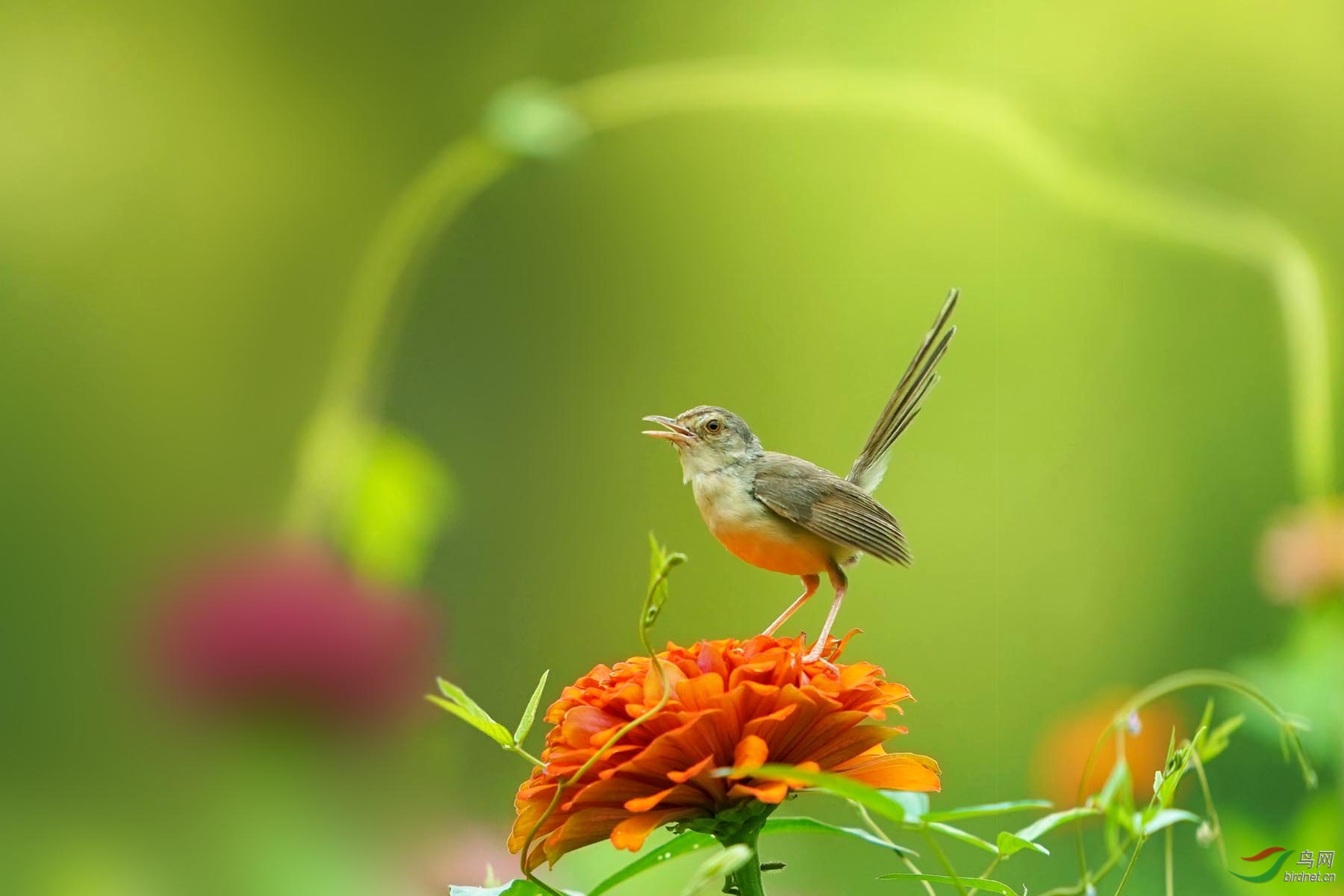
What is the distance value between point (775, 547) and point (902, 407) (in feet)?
0.37

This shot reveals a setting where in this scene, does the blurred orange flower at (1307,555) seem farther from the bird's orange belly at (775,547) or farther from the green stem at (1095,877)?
the green stem at (1095,877)

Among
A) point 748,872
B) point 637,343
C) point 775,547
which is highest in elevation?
point 637,343

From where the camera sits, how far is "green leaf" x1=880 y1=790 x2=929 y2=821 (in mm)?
364

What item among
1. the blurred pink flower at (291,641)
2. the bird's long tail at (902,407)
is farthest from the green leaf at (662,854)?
the blurred pink flower at (291,641)

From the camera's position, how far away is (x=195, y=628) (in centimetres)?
118

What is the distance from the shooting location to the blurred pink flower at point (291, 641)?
1.15 m

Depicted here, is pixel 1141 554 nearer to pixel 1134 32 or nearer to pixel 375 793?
pixel 1134 32

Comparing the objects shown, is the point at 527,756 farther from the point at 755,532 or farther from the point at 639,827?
the point at 755,532

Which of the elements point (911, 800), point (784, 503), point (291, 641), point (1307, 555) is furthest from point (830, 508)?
point (1307, 555)

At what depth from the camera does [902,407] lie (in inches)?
22.9

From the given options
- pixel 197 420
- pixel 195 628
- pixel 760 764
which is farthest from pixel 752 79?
pixel 760 764

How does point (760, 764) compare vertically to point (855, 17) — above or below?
below

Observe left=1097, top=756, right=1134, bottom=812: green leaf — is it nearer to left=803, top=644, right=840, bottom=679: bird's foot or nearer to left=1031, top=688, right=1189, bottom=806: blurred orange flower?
left=803, top=644, right=840, bottom=679: bird's foot

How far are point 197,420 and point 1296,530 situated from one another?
1103mm
